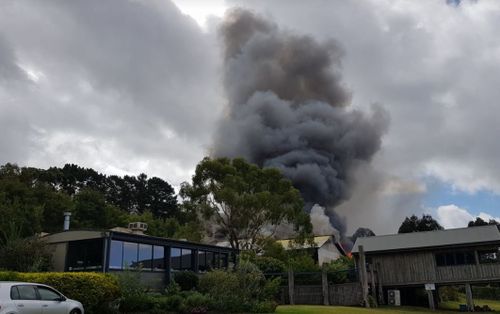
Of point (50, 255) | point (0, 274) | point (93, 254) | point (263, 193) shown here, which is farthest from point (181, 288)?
point (263, 193)

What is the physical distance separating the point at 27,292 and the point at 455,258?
99.5 ft

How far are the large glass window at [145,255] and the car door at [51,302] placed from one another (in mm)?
12136

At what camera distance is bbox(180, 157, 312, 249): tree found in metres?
45.6

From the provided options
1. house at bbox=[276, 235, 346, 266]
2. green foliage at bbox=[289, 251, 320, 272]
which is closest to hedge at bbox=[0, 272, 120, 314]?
green foliage at bbox=[289, 251, 320, 272]

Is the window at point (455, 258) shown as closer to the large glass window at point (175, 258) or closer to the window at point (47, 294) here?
the large glass window at point (175, 258)

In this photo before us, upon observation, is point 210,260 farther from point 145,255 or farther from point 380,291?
point 380,291

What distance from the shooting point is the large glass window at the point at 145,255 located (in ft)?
91.3

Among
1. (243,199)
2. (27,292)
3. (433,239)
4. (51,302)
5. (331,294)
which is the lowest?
(51,302)

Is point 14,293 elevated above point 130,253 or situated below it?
below

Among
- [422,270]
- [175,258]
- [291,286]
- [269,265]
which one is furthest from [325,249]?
[175,258]

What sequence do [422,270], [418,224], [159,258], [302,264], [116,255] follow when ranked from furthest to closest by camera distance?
[418,224]
[302,264]
[422,270]
[159,258]
[116,255]

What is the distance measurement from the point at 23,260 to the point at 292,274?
16223 mm

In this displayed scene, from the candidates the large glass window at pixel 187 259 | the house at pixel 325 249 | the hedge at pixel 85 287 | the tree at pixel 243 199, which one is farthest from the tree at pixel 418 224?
the hedge at pixel 85 287

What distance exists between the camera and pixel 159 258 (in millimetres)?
29391
